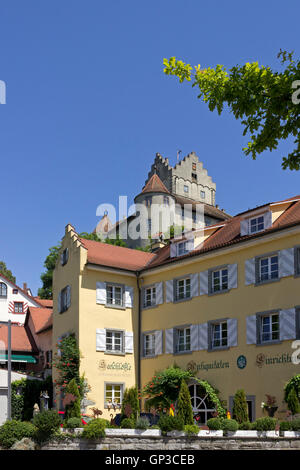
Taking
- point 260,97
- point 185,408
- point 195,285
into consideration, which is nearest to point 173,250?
point 195,285

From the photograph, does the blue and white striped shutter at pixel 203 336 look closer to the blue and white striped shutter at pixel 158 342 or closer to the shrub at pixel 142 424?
the blue and white striped shutter at pixel 158 342

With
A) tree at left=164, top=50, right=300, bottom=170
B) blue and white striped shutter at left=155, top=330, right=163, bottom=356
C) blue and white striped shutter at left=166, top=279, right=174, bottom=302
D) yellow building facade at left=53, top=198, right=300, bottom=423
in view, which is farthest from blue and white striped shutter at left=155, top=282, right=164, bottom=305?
tree at left=164, top=50, right=300, bottom=170

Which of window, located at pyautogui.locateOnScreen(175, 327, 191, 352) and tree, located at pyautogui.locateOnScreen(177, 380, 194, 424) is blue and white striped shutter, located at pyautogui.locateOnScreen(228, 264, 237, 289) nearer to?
window, located at pyautogui.locateOnScreen(175, 327, 191, 352)

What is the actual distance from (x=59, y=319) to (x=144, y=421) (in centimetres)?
1381

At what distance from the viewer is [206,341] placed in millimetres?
30734

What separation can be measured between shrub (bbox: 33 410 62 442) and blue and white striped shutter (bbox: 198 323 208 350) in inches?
375

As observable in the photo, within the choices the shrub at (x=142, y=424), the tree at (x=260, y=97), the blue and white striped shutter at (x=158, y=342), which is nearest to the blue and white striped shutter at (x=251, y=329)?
the blue and white striped shutter at (x=158, y=342)

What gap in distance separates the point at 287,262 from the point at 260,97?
1931 centimetres

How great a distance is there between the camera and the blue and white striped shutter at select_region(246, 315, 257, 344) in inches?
1110

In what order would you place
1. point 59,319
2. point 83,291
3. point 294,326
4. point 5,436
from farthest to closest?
1. point 59,319
2. point 83,291
3. point 294,326
4. point 5,436

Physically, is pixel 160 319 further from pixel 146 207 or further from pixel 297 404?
pixel 146 207

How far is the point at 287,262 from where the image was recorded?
90.1 ft

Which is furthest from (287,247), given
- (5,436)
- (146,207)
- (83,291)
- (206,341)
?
(146,207)

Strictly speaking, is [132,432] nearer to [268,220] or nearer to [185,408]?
[185,408]
